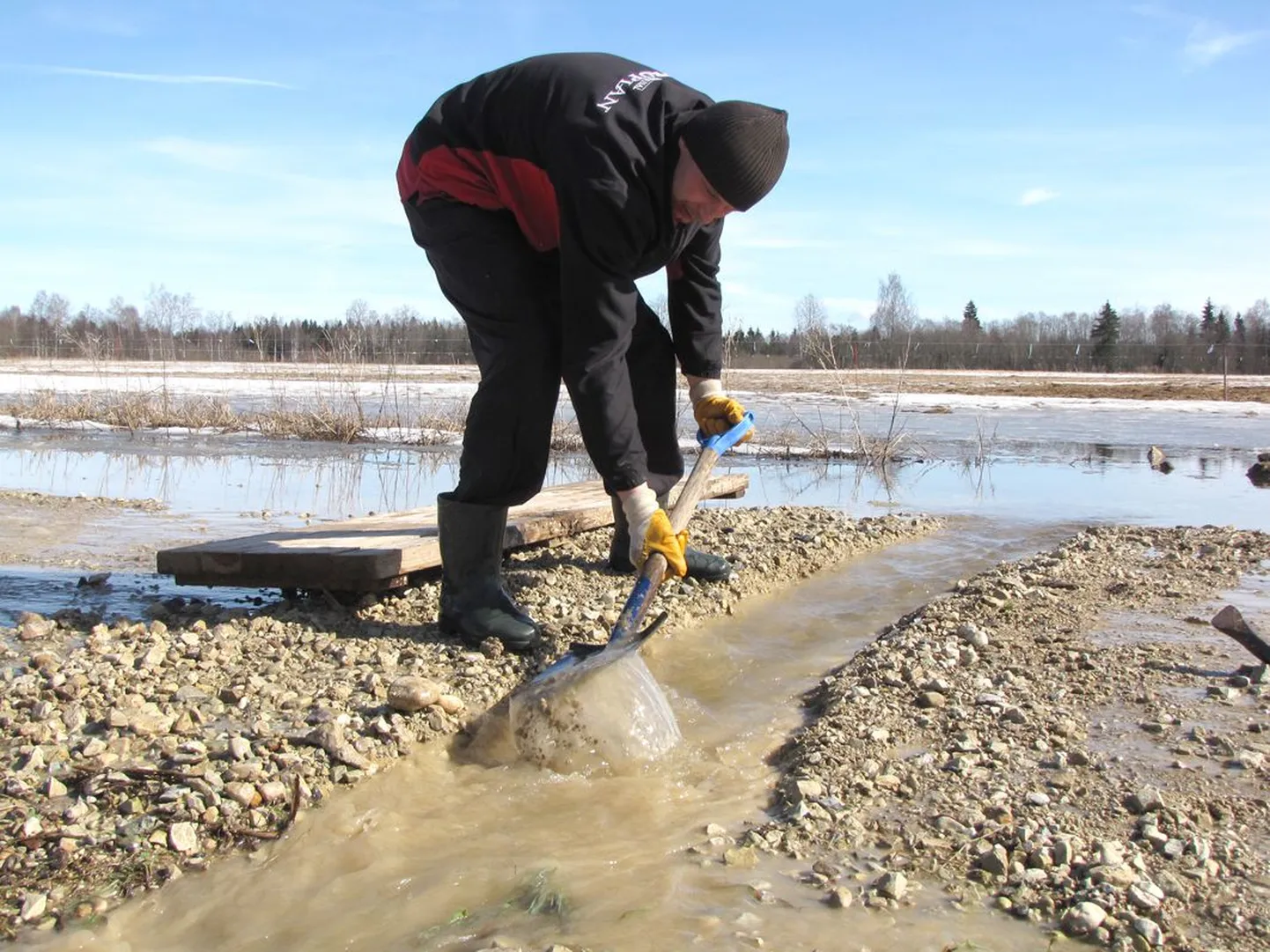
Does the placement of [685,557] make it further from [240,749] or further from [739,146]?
[240,749]

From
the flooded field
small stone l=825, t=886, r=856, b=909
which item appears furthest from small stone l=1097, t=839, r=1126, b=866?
small stone l=825, t=886, r=856, b=909

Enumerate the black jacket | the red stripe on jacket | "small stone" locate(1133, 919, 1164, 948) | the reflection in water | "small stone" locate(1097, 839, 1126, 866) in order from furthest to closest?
the reflection in water, the red stripe on jacket, the black jacket, "small stone" locate(1097, 839, 1126, 866), "small stone" locate(1133, 919, 1164, 948)

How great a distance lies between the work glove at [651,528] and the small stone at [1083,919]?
4.77 feet

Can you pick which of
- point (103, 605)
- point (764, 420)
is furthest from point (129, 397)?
point (103, 605)

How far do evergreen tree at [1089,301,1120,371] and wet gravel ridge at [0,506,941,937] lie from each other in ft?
171

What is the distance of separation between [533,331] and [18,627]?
76.1 inches

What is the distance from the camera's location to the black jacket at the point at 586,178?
2672mm

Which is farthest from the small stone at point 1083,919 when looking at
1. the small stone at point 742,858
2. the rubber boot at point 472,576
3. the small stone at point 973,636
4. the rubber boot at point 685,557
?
the rubber boot at point 685,557

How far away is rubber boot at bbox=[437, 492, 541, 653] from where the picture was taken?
128 inches

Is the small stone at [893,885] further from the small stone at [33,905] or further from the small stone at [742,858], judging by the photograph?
the small stone at [33,905]

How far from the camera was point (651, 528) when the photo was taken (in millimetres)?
3053

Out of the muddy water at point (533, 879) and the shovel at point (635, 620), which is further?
Answer: the shovel at point (635, 620)

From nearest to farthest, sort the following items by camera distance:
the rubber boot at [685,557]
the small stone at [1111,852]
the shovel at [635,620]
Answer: the small stone at [1111,852] → the shovel at [635,620] → the rubber boot at [685,557]

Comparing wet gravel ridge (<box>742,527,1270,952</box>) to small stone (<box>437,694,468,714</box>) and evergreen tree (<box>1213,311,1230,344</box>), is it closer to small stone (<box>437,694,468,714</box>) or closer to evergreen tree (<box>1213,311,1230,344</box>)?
small stone (<box>437,694,468,714</box>)
